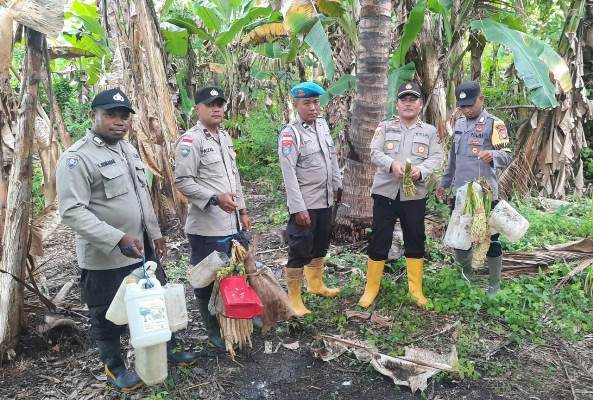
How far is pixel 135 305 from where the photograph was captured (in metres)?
2.62

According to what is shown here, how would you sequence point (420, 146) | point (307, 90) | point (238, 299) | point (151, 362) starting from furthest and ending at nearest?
point (420, 146) < point (307, 90) < point (238, 299) < point (151, 362)

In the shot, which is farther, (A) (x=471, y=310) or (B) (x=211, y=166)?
(A) (x=471, y=310)

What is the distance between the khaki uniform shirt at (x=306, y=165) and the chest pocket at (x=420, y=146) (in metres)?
0.71

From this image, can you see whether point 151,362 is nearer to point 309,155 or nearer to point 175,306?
point 175,306

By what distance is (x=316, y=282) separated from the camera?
15.0 feet

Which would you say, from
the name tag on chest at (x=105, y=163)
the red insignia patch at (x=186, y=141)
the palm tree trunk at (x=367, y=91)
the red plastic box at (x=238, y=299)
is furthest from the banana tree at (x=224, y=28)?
the red plastic box at (x=238, y=299)

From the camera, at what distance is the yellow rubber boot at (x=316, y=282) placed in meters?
4.51

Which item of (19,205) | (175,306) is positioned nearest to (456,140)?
(175,306)

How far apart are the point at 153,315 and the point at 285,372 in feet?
3.98

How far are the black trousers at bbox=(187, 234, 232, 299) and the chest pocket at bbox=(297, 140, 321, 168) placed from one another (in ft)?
3.19

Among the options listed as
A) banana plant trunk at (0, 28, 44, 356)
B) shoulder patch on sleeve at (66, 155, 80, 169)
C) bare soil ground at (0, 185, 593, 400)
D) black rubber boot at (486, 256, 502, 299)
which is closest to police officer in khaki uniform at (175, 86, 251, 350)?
bare soil ground at (0, 185, 593, 400)

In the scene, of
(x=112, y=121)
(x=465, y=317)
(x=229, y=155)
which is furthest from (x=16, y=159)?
(x=465, y=317)

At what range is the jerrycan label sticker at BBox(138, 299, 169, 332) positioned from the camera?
8.55 feet

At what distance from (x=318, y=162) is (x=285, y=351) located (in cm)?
155
